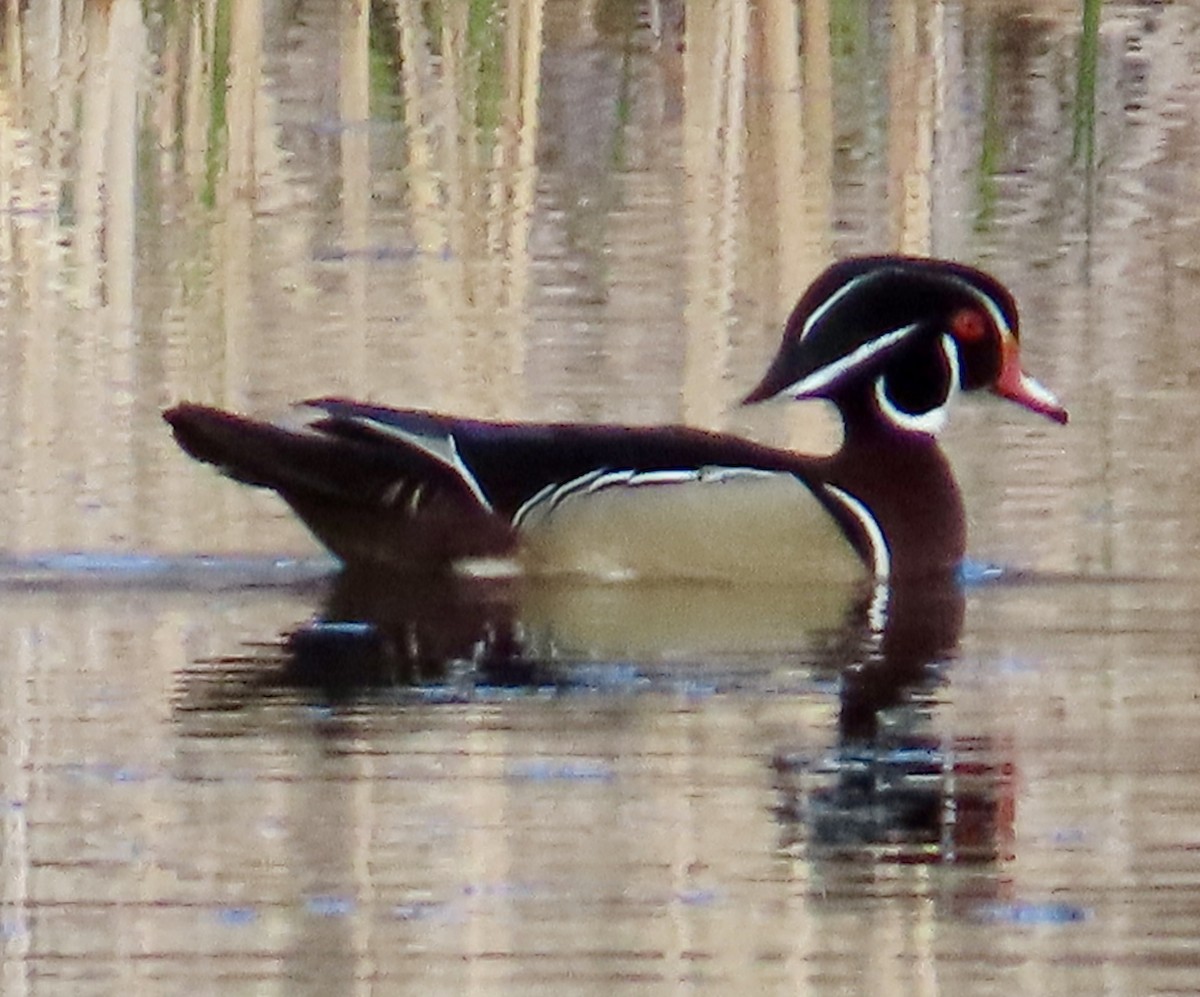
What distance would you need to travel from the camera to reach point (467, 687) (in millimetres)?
5555

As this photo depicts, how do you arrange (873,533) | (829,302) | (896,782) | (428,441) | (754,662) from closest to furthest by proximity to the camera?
(896,782) → (754,662) → (428,441) → (873,533) → (829,302)

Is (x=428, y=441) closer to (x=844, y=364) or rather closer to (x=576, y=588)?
(x=576, y=588)

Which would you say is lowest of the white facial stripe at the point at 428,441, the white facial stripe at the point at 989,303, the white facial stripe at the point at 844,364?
the white facial stripe at the point at 428,441

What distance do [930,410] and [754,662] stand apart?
4.73ft

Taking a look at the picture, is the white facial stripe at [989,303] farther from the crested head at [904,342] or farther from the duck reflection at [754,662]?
the duck reflection at [754,662]

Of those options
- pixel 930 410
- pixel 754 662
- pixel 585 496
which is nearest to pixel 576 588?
pixel 585 496

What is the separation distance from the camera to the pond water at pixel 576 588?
168 inches

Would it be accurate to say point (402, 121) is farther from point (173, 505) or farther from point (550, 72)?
point (173, 505)

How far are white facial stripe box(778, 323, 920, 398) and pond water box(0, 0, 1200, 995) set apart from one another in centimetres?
42

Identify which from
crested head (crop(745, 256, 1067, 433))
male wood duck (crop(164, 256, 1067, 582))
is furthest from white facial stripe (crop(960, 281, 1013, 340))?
male wood duck (crop(164, 256, 1067, 582))

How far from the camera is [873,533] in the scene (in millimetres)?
6797

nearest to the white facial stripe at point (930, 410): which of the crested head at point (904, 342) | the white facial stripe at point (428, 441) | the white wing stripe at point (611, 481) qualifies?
the crested head at point (904, 342)

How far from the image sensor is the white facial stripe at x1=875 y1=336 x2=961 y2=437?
704 centimetres

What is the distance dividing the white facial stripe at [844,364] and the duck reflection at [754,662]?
518 millimetres
